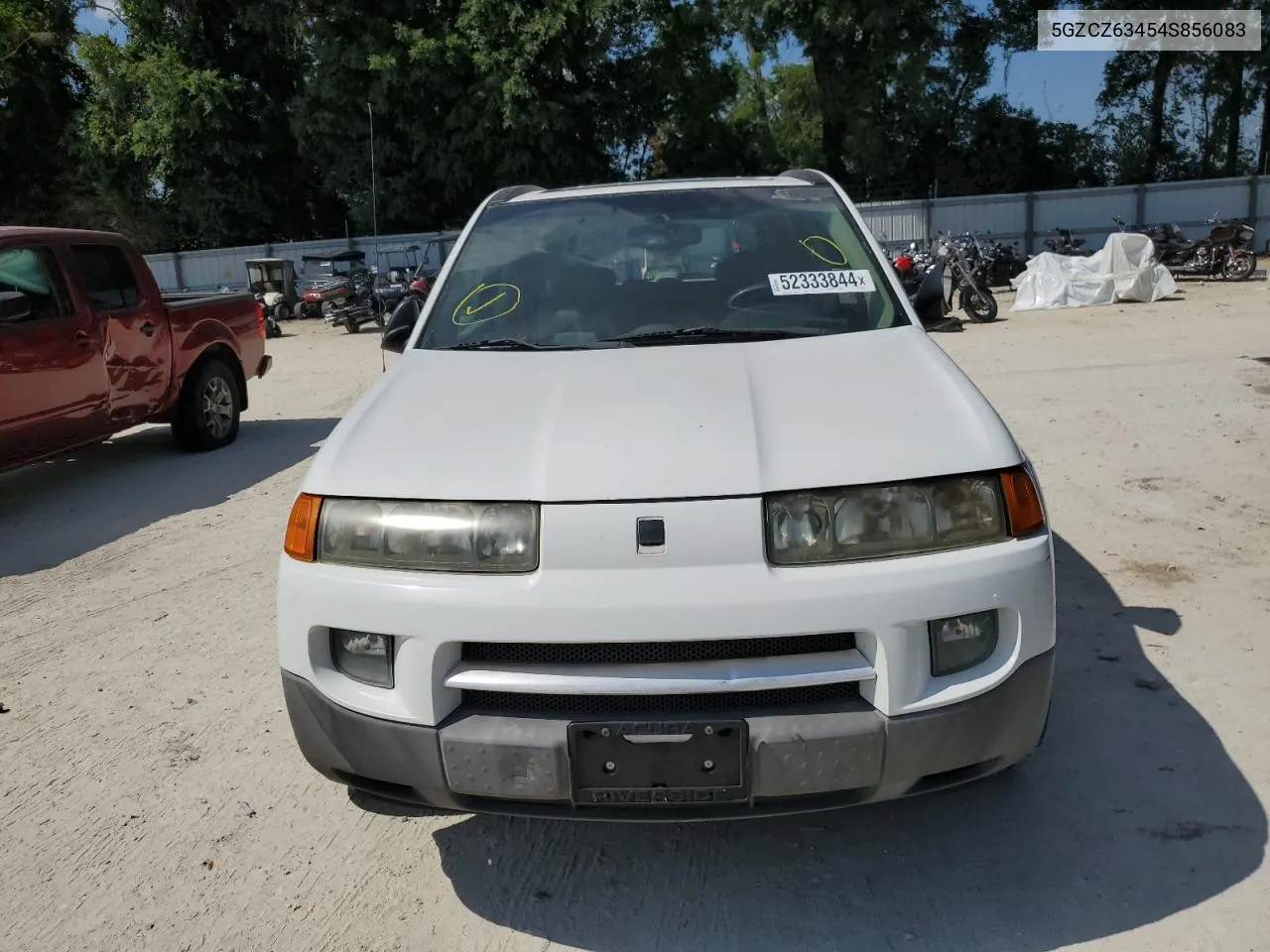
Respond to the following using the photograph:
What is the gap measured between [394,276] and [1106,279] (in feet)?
44.2

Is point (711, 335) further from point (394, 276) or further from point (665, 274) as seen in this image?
point (394, 276)

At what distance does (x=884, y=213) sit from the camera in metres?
26.2

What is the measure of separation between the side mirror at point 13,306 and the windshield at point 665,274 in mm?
3951

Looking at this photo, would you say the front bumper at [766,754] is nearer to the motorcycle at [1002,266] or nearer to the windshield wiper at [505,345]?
the windshield wiper at [505,345]

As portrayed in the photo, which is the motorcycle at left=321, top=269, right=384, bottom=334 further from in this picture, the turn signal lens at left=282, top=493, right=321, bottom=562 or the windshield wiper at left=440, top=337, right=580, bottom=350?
the turn signal lens at left=282, top=493, right=321, bottom=562

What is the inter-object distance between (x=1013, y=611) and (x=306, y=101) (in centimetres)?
2997

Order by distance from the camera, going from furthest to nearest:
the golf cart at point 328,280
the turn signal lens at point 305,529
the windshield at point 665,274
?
the golf cart at point 328,280
the windshield at point 665,274
the turn signal lens at point 305,529

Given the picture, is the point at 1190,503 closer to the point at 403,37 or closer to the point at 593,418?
the point at 593,418

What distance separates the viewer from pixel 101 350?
7254 mm

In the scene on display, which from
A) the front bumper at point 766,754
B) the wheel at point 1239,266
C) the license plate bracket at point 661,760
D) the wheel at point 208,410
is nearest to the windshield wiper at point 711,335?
the front bumper at point 766,754

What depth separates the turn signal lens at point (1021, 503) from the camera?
2.43 meters

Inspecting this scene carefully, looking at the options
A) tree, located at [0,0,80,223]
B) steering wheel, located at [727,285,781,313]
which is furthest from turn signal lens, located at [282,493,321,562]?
tree, located at [0,0,80,223]

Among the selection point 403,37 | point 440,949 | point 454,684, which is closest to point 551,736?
point 454,684

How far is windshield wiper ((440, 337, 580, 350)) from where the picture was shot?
11.1 feet
